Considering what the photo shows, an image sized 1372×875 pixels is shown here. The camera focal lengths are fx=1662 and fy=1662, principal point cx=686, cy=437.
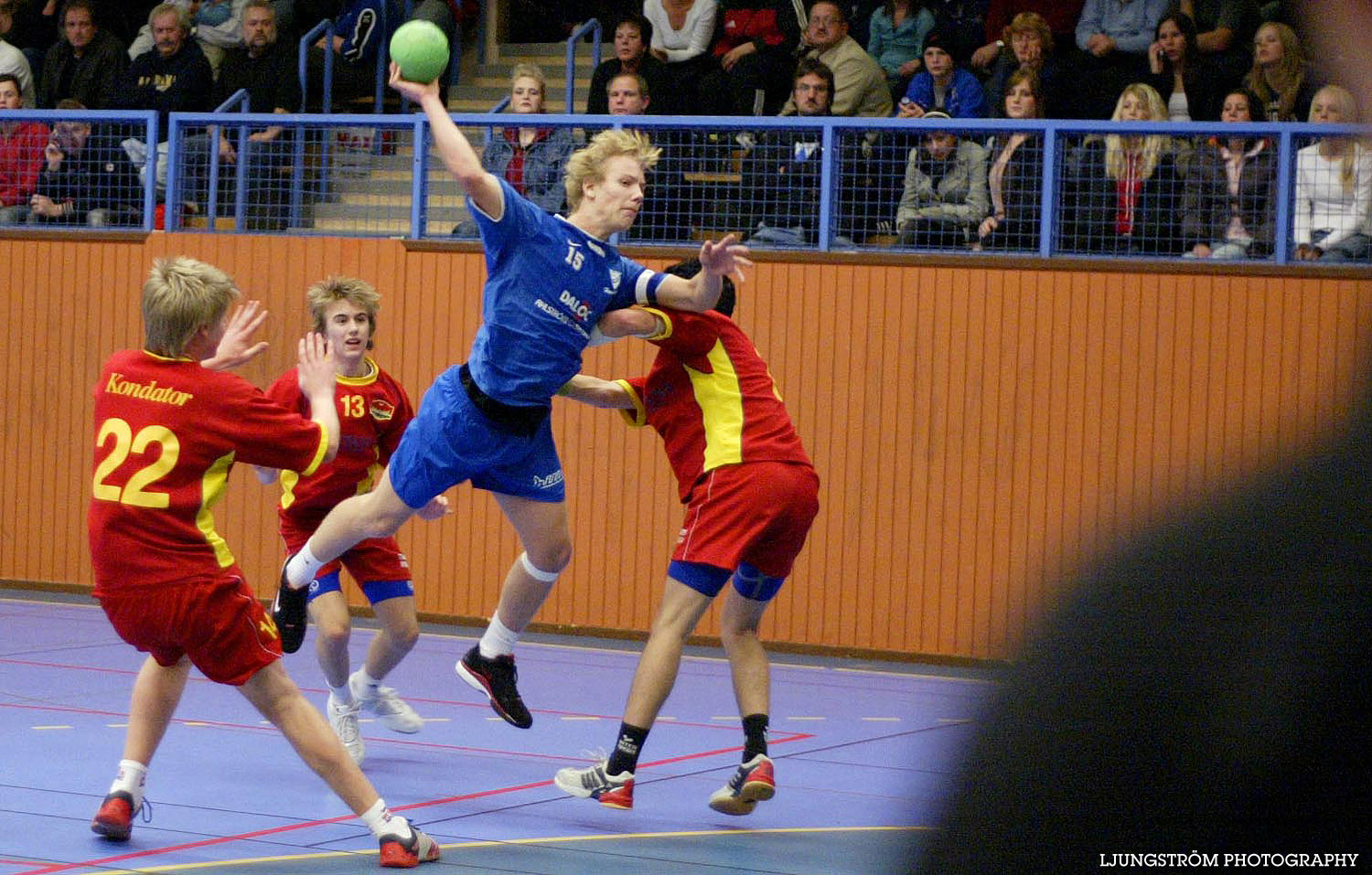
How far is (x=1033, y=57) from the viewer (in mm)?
10602

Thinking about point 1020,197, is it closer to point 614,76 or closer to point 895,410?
point 895,410

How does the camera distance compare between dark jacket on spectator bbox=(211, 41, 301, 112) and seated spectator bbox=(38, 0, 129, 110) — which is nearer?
dark jacket on spectator bbox=(211, 41, 301, 112)

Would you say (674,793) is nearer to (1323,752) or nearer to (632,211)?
(632,211)

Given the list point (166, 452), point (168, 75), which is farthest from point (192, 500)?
point (168, 75)

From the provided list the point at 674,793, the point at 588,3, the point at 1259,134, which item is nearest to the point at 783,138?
the point at 1259,134

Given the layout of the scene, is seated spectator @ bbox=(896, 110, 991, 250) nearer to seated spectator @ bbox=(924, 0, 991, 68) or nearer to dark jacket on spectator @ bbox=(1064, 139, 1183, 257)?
dark jacket on spectator @ bbox=(1064, 139, 1183, 257)

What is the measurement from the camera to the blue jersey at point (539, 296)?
576cm

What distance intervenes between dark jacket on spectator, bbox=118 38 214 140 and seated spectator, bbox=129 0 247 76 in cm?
89

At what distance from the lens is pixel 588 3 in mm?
15773

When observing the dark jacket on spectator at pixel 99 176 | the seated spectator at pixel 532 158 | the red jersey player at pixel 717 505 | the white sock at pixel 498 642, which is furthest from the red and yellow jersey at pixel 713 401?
the dark jacket on spectator at pixel 99 176

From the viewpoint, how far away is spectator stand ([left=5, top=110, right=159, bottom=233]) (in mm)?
11531

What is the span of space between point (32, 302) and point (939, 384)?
6666 millimetres

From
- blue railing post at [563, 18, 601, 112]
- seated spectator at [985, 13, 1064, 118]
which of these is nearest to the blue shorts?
seated spectator at [985, 13, 1064, 118]

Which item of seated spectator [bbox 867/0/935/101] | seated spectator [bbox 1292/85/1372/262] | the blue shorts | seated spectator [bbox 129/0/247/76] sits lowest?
the blue shorts
